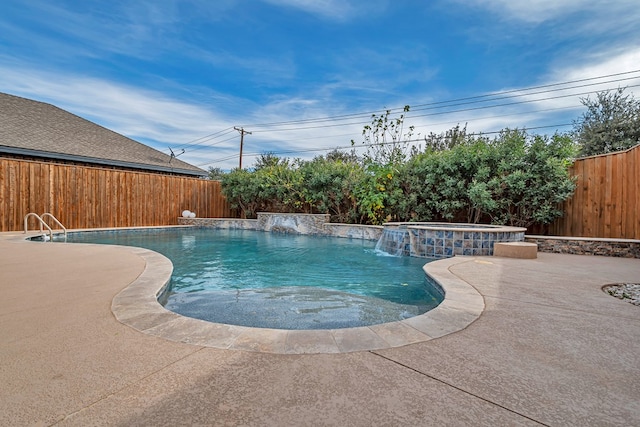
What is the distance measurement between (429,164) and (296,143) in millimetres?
18534

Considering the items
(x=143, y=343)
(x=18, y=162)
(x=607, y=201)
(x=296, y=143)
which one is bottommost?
(x=143, y=343)

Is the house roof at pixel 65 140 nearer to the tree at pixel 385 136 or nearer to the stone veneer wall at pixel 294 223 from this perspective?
the stone veneer wall at pixel 294 223

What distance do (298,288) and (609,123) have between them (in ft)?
55.3

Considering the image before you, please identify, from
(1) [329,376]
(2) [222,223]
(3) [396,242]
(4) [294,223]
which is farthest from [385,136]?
(1) [329,376]

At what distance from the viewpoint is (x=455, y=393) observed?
159cm

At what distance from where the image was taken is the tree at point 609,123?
13.3 meters

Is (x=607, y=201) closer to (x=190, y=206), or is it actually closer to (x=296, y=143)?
(x=190, y=206)

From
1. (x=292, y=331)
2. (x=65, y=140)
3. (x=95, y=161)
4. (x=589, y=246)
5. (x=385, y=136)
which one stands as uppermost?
(x=385, y=136)

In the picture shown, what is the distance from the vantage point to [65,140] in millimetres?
14281

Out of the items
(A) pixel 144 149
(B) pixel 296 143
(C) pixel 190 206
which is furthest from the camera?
(B) pixel 296 143

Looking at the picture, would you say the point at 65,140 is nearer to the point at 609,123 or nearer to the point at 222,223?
the point at 222,223

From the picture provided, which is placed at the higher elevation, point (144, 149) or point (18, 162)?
point (144, 149)

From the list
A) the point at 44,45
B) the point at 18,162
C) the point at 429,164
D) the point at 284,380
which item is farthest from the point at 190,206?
the point at 284,380

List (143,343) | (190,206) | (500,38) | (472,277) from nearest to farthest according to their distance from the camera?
(143,343) → (472,277) → (500,38) → (190,206)
